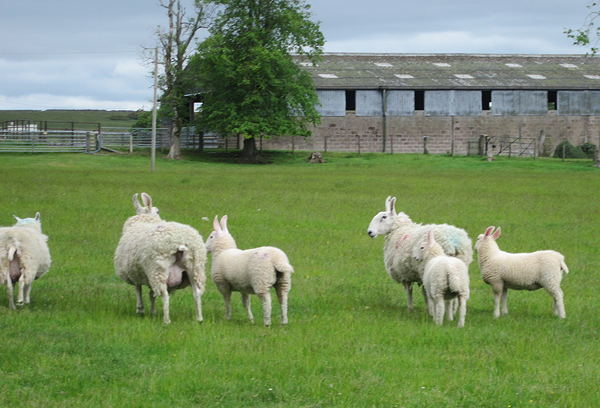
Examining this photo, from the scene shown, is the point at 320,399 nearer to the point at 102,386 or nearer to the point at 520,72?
the point at 102,386

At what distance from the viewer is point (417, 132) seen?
6606 centimetres

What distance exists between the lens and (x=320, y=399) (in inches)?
312

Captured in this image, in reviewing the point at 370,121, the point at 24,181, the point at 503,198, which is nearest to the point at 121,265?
the point at 503,198

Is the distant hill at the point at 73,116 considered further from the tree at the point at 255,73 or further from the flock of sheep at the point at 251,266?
the flock of sheep at the point at 251,266

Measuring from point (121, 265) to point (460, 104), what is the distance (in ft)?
186

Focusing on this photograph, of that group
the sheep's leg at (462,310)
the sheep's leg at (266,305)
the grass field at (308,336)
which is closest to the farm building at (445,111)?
the grass field at (308,336)

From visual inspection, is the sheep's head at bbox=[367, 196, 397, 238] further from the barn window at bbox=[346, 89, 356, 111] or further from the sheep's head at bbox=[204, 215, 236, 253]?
the barn window at bbox=[346, 89, 356, 111]

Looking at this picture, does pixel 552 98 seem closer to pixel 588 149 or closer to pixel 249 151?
pixel 588 149

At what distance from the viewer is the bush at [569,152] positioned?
209 feet

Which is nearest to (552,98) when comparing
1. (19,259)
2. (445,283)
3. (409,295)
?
(409,295)

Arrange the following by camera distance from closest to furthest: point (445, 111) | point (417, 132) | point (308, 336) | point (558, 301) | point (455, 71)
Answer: point (308, 336) < point (558, 301) < point (417, 132) < point (445, 111) < point (455, 71)

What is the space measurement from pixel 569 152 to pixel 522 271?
179 feet

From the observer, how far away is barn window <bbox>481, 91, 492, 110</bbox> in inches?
Result: 2726

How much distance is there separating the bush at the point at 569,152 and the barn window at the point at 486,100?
251 inches
